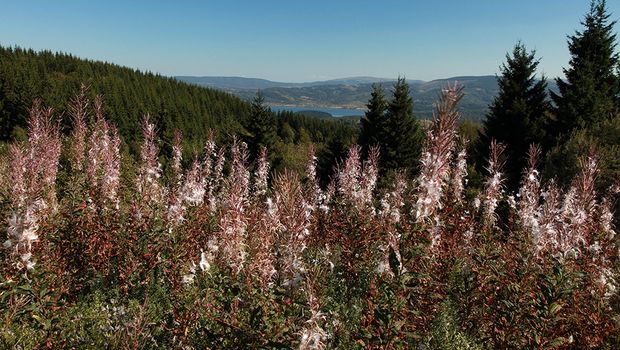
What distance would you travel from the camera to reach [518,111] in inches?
925

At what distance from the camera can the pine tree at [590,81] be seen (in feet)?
76.3

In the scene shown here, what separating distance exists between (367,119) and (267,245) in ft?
90.0

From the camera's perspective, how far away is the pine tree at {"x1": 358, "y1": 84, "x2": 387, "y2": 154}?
28.9 m

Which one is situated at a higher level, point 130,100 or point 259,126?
point 130,100

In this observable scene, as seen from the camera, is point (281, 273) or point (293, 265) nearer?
point (293, 265)

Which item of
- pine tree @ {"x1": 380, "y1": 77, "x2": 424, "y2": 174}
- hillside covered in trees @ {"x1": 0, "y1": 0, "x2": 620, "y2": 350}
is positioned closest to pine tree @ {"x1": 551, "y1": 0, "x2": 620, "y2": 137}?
pine tree @ {"x1": 380, "y1": 77, "x2": 424, "y2": 174}

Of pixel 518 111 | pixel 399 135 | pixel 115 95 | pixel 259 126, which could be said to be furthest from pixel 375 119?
pixel 115 95

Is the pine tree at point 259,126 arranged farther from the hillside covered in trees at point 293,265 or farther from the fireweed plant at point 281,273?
the fireweed plant at point 281,273

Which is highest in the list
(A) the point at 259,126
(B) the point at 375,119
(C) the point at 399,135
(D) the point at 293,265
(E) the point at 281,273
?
(B) the point at 375,119

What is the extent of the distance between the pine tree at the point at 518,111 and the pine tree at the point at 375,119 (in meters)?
7.22

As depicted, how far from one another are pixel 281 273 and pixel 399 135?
2600cm

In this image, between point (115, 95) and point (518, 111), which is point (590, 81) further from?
point (115, 95)

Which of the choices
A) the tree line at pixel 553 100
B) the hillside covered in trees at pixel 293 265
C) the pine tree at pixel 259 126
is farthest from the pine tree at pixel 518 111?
the pine tree at pixel 259 126

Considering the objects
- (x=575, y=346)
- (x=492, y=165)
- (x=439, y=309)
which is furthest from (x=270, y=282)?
(x=492, y=165)
